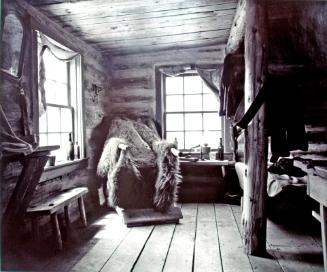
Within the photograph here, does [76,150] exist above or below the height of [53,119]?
below

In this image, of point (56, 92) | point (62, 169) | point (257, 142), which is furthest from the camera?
point (56, 92)

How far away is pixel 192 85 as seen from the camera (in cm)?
559

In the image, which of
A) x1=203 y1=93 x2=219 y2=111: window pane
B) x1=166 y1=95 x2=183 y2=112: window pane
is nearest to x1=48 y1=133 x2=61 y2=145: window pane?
x1=166 y1=95 x2=183 y2=112: window pane

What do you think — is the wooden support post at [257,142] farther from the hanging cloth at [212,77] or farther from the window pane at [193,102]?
the window pane at [193,102]

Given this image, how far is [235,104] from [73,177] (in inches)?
97.8

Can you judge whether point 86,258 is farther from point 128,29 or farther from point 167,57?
point 167,57

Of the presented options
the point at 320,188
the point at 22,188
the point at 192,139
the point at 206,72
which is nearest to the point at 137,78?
the point at 206,72

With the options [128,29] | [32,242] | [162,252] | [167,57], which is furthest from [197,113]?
[32,242]

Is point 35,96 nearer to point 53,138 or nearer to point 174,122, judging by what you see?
point 53,138

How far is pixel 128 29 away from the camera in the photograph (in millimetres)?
4188

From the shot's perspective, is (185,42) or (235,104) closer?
(235,104)

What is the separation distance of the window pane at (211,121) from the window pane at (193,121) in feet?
0.30

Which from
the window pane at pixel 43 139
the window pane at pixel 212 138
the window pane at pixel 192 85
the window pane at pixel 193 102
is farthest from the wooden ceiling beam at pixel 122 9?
the window pane at pixel 212 138

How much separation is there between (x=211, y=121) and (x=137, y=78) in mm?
1578
